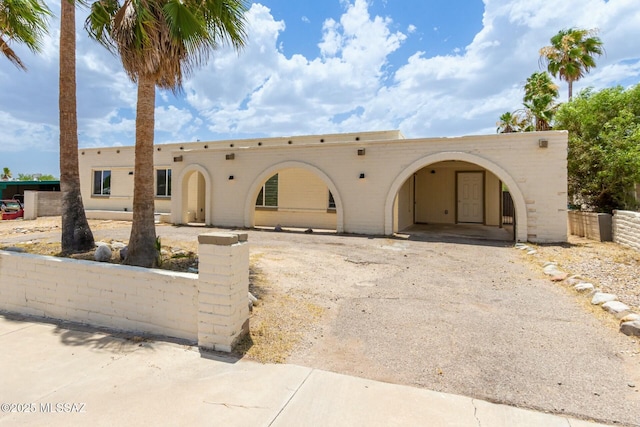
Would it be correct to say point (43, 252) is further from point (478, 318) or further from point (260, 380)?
point (478, 318)

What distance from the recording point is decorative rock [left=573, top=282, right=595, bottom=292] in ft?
18.6

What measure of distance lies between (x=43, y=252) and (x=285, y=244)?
6.49m

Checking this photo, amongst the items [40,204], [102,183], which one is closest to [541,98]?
[102,183]

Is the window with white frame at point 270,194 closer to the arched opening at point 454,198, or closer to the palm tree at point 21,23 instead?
the arched opening at point 454,198

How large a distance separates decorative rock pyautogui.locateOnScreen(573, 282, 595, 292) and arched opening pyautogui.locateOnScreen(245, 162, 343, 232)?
10.5 m

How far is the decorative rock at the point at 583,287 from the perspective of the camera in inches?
223

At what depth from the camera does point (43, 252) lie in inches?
340

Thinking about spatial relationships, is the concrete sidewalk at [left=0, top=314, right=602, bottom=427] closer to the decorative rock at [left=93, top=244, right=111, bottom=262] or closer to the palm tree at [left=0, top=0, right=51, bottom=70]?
the decorative rock at [left=93, top=244, right=111, bottom=262]

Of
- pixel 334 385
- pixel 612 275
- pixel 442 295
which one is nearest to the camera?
pixel 334 385

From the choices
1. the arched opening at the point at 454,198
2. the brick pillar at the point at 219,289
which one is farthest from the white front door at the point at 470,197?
the brick pillar at the point at 219,289

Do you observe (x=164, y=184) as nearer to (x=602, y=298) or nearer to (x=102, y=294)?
(x=102, y=294)

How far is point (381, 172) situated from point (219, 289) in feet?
34.0

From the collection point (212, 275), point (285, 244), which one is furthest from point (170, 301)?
point (285, 244)

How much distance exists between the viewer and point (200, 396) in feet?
9.58
